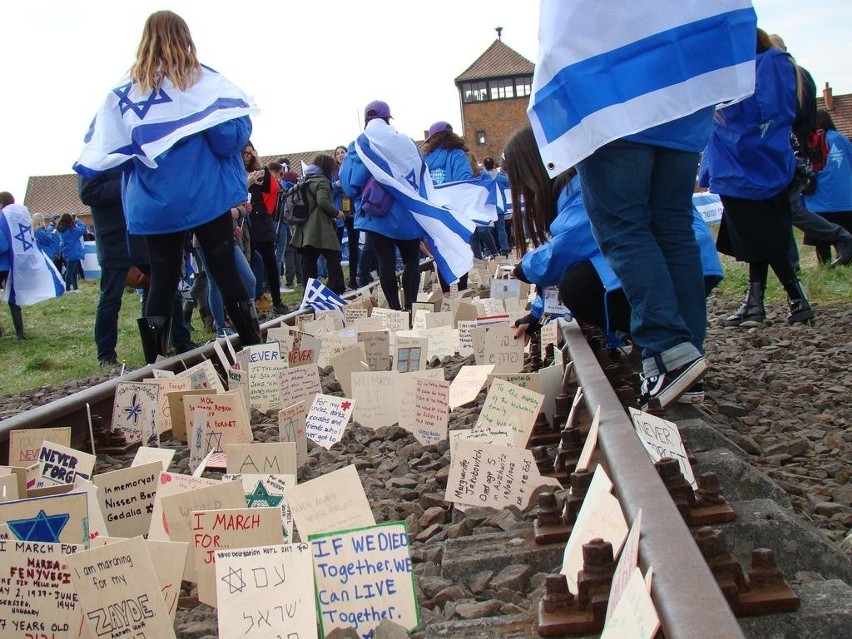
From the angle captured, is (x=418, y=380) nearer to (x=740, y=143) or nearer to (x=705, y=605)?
(x=705, y=605)

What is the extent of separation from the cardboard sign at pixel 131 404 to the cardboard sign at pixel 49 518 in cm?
216

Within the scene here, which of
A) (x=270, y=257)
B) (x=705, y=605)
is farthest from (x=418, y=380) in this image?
(x=270, y=257)

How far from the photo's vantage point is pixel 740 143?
6.14 metres

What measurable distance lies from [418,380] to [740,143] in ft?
10.5

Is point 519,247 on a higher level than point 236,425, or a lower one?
higher

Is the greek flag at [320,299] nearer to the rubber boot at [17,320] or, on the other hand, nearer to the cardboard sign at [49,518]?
the rubber boot at [17,320]

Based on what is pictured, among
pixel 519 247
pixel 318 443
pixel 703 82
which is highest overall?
pixel 703 82

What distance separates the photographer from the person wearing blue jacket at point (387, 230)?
8133mm

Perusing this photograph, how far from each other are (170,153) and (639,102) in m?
3.10

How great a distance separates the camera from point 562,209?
448cm

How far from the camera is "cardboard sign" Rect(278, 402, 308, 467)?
350 cm

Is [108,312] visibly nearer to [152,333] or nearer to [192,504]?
[152,333]

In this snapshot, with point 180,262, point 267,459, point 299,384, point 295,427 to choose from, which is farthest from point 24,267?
point 267,459

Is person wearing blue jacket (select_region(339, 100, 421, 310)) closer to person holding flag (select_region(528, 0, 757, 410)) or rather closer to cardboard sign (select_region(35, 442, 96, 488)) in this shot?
person holding flag (select_region(528, 0, 757, 410))
